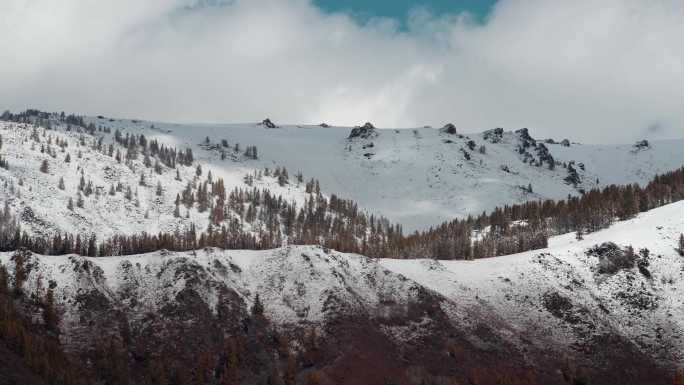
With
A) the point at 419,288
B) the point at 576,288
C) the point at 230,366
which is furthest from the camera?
the point at 576,288

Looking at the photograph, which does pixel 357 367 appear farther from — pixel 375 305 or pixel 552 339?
pixel 552 339

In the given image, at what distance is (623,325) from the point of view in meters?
120

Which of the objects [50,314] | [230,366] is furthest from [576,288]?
[50,314]

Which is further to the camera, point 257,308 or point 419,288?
point 419,288

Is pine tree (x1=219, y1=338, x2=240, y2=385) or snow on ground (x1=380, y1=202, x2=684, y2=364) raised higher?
snow on ground (x1=380, y1=202, x2=684, y2=364)

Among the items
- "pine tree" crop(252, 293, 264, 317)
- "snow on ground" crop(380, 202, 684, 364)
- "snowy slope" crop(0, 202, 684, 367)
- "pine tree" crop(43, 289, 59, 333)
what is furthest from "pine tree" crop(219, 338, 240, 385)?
"snow on ground" crop(380, 202, 684, 364)

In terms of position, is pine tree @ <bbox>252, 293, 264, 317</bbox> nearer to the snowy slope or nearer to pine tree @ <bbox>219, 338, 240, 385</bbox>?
the snowy slope

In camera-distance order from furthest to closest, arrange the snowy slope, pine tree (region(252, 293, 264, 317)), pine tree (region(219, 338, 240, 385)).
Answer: pine tree (region(252, 293, 264, 317)) < the snowy slope < pine tree (region(219, 338, 240, 385))

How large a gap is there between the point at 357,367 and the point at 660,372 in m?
47.2

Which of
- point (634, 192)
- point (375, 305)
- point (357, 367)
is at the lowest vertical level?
point (357, 367)

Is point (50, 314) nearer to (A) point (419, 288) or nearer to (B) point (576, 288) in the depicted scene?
(A) point (419, 288)

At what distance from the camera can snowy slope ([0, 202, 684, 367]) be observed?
361ft

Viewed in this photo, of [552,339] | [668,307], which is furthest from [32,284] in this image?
[668,307]

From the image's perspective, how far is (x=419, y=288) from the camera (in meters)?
123
